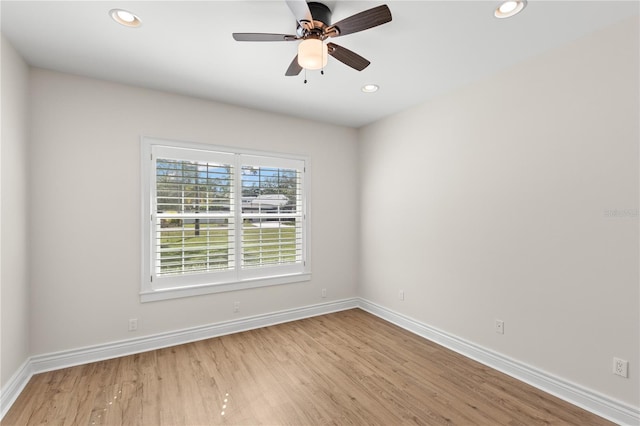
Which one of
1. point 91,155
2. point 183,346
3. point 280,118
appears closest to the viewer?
point 91,155

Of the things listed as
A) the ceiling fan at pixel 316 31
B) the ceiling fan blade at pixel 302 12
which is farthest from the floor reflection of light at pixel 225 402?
the ceiling fan blade at pixel 302 12

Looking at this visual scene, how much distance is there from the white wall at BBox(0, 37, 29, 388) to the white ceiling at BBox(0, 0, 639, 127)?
0.29m

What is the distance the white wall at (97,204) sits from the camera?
2.70 metres

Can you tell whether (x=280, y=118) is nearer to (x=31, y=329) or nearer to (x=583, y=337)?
(x=31, y=329)

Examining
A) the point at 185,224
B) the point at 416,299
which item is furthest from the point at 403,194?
the point at 185,224

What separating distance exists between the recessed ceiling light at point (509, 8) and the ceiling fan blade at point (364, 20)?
82cm

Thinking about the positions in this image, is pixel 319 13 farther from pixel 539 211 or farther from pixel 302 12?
pixel 539 211

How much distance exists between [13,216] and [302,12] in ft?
8.71

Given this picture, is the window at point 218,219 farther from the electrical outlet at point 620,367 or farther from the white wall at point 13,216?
the electrical outlet at point 620,367

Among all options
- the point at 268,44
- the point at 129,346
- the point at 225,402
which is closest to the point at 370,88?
the point at 268,44

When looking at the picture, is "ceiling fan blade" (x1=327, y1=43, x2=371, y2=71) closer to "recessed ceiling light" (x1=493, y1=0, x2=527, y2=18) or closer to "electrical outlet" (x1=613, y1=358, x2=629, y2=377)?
"recessed ceiling light" (x1=493, y1=0, x2=527, y2=18)

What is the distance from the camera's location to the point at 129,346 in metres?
3.00

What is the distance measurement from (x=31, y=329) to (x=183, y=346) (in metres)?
1.30

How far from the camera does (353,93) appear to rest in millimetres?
3268
